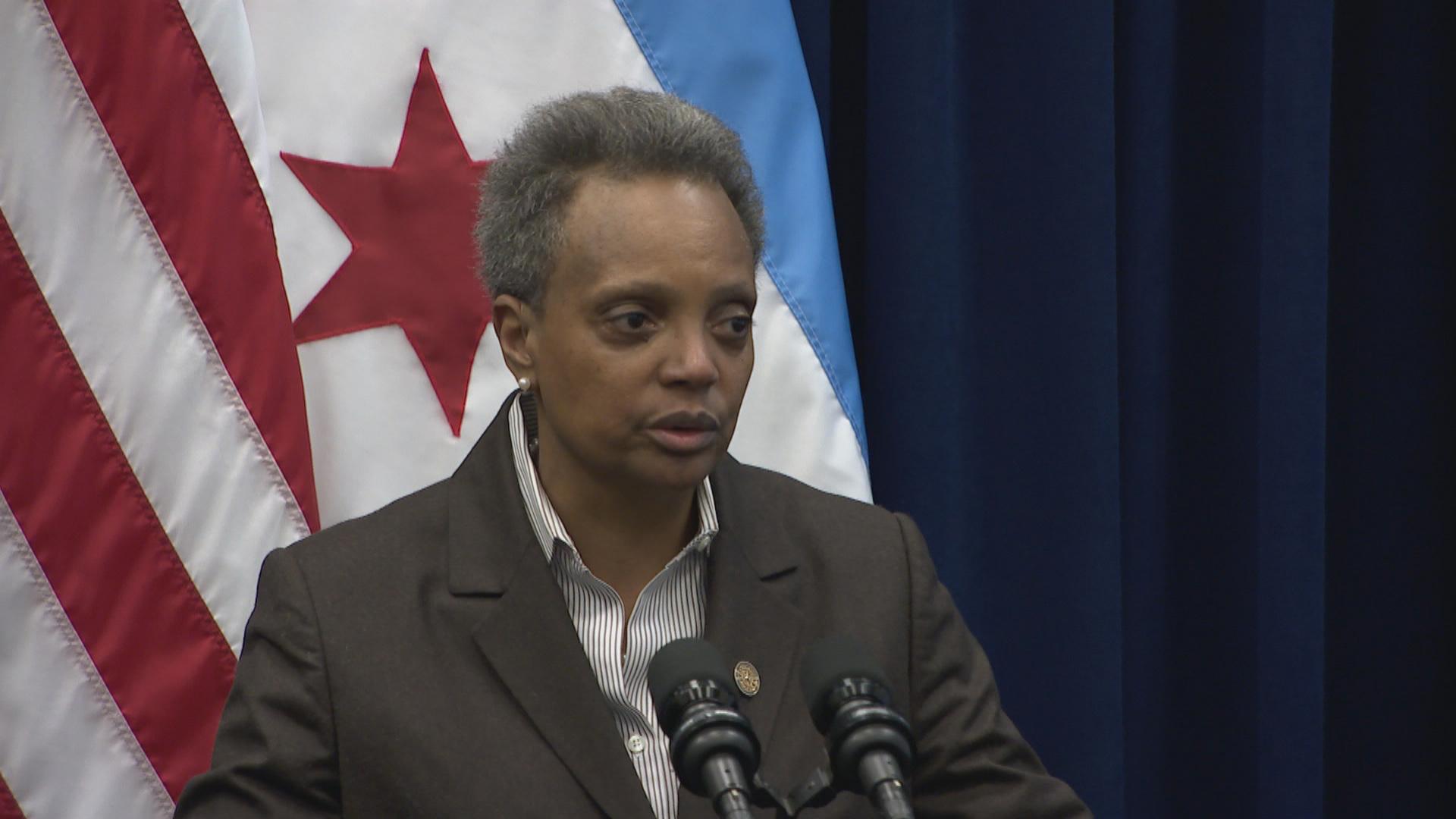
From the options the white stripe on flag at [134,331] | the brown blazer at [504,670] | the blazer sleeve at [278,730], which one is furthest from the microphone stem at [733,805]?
the white stripe on flag at [134,331]

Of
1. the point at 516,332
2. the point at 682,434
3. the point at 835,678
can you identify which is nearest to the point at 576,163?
the point at 516,332

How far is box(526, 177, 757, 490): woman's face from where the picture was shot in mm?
1438

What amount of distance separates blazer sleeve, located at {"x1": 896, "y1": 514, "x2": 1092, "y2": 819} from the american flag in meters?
0.72

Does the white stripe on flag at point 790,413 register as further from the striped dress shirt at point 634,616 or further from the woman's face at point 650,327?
the woman's face at point 650,327

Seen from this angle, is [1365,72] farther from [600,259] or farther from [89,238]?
[89,238]

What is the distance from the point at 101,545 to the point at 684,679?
39.9 inches

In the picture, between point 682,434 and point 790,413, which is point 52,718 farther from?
point 790,413

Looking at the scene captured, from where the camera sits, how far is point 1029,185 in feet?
8.23

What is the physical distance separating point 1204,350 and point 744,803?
1.95 metres

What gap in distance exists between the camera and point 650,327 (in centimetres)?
145

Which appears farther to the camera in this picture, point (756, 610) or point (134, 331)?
point (134, 331)

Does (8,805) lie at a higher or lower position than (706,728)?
lower

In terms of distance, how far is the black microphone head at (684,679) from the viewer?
1.08 meters

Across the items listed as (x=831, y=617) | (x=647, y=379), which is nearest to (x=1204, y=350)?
(x=831, y=617)
